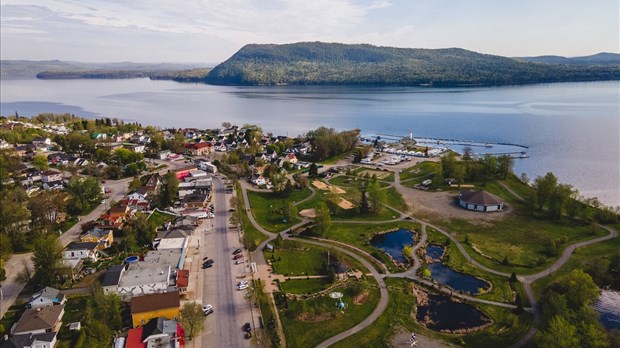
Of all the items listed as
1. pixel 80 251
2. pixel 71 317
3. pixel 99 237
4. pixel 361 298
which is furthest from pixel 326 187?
pixel 71 317

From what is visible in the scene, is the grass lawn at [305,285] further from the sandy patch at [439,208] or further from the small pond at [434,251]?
the sandy patch at [439,208]

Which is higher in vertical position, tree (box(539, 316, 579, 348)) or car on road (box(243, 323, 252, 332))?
tree (box(539, 316, 579, 348))

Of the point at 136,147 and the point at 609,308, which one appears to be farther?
the point at 136,147

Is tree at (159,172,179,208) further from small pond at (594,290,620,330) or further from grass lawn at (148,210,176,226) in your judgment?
small pond at (594,290,620,330)

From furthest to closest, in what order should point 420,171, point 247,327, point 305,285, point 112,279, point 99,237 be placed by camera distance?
point 420,171 → point 99,237 → point 305,285 → point 112,279 → point 247,327

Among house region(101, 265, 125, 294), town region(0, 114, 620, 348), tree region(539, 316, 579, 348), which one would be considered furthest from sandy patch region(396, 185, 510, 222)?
house region(101, 265, 125, 294)

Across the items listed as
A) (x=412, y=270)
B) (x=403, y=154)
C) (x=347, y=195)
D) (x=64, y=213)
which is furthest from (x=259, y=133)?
(x=412, y=270)

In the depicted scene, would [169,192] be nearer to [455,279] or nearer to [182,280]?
[182,280]
